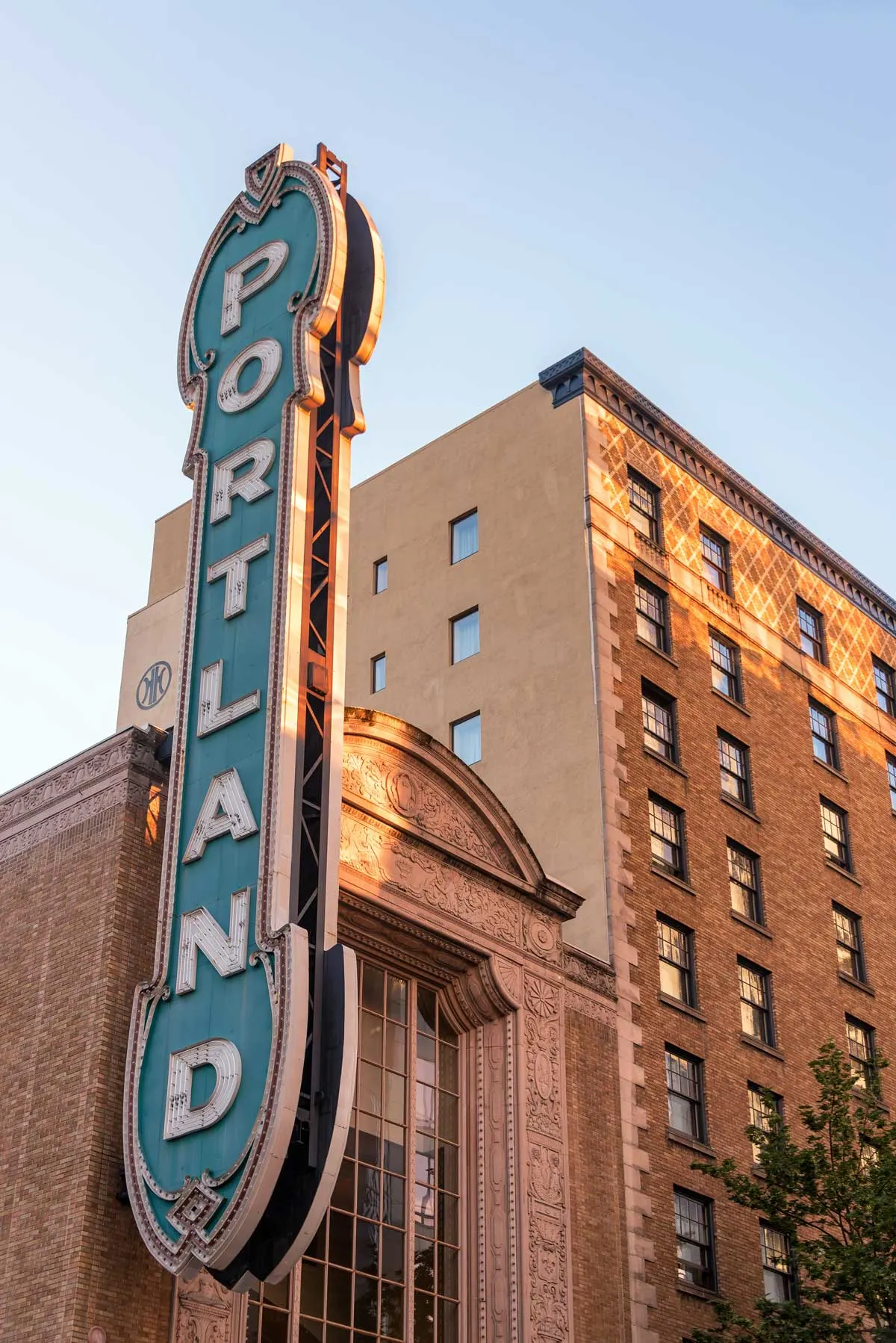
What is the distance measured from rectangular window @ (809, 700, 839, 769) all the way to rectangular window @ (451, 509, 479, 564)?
29.4ft

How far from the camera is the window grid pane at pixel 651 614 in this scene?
119 feet

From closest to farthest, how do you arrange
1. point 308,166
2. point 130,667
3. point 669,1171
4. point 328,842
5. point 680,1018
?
1. point 328,842
2. point 308,166
3. point 669,1171
4. point 680,1018
5. point 130,667

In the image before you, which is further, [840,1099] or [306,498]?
[840,1099]

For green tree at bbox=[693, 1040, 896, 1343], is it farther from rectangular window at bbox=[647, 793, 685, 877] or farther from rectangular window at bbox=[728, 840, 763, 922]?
rectangular window at bbox=[728, 840, 763, 922]

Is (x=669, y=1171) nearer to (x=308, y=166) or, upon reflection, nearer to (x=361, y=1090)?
(x=361, y=1090)

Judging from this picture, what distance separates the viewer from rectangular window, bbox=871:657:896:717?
44.6 m

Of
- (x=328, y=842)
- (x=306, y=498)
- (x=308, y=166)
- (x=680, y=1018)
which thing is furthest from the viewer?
(x=680, y=1018)

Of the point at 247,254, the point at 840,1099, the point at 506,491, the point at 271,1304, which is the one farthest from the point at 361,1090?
the point at 506,491

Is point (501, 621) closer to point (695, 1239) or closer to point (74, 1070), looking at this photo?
point (695, 1239)

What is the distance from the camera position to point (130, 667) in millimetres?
36375

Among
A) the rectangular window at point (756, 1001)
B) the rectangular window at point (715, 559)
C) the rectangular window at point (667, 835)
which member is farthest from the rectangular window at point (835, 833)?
the rectangular window at point (667, 835)

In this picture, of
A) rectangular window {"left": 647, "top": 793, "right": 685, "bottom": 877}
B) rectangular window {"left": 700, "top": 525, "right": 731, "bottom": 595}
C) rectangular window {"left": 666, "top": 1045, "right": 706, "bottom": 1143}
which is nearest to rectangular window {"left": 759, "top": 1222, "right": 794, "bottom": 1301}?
rectangular window {"left": 666, "top": 1045, "right": 706, "bottom": 1143}

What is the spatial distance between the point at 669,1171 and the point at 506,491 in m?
15.3

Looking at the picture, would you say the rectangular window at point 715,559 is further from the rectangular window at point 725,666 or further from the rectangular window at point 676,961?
the rectangular window at point 676,961
